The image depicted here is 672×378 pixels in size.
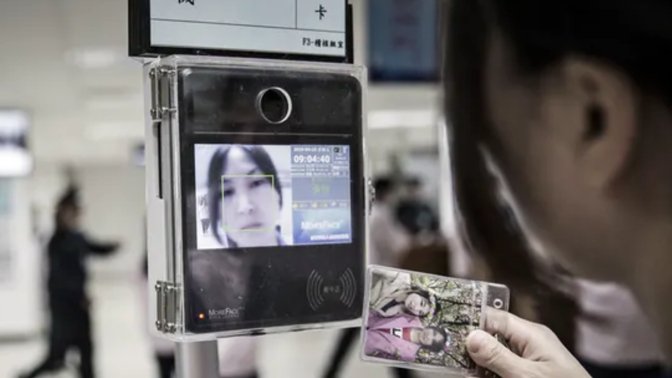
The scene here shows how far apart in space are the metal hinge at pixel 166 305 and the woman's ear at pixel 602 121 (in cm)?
51

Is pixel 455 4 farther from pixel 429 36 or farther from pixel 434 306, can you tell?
pixel 429 36

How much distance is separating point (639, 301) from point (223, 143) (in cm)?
51

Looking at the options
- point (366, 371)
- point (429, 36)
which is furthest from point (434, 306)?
point (366, 371)

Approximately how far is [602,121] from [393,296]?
413mm

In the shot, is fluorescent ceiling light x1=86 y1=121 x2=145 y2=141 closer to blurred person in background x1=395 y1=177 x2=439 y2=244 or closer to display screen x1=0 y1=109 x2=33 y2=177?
blurred person in background x1=395 y1=177 x2=439 y2=244

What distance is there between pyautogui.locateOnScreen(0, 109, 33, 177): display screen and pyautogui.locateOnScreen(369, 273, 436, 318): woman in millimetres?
7435

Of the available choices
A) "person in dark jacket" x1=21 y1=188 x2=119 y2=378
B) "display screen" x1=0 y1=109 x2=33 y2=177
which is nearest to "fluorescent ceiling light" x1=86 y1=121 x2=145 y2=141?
"display screen" x1=0 y1=109 x2=33 y2=177

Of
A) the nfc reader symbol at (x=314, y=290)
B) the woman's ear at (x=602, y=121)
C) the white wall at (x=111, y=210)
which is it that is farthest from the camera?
the white wall at (x=111, y=210)

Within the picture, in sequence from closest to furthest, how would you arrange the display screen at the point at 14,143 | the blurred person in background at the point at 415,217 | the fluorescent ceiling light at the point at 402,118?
the display screen at the point at 14,143 < the blurred person in background at the point at 415,217 < the fluorescent ceiling light at the point at 402,118

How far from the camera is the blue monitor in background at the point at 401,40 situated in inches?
→ 187

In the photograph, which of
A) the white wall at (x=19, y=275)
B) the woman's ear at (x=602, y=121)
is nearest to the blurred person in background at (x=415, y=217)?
the white wall at (x=19, y=275)

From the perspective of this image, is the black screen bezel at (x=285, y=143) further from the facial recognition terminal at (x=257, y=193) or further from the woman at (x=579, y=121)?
the woman at (x=579, y=121)

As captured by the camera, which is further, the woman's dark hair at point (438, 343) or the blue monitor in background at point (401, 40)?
the blue monitor in background at point (401, 40)

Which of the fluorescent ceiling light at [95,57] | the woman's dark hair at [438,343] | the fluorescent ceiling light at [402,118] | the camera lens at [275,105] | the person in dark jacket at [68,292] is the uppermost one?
the fluorescent ceiling light at [95,57]
